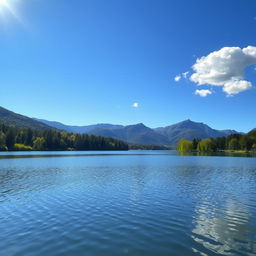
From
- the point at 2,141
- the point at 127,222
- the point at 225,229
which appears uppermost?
the point at 2,141

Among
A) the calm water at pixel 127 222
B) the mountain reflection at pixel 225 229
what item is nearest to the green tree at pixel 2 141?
the calm water at pixel 127 222

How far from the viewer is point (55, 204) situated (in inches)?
1012

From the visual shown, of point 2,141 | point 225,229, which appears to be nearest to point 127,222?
point 225,229

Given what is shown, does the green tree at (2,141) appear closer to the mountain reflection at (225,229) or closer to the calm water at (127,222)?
the calm water at (127,222)

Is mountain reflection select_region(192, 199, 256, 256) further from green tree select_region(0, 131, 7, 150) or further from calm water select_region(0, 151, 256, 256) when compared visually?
green tree select_region(0, 131, 7, 150)

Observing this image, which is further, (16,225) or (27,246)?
(16,225)

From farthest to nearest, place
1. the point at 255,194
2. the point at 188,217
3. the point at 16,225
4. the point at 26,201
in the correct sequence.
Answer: the point at 255,194, the point at 26,201, the point at 188,217, the point at 16,225

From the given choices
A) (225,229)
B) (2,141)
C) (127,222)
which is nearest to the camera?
(225,229)

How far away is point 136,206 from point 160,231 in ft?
24.9

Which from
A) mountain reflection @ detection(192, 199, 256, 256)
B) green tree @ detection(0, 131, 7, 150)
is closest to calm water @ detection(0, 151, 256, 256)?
mountain reflection @ detection(192, 199, 256, 256)

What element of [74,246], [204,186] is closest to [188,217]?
[74,246]

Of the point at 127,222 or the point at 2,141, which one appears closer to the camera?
the point at 127,222

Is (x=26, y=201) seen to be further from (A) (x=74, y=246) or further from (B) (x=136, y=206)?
(A) (x=74, y=246)

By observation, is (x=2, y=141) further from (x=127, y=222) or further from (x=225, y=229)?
(x=225, y=229)
